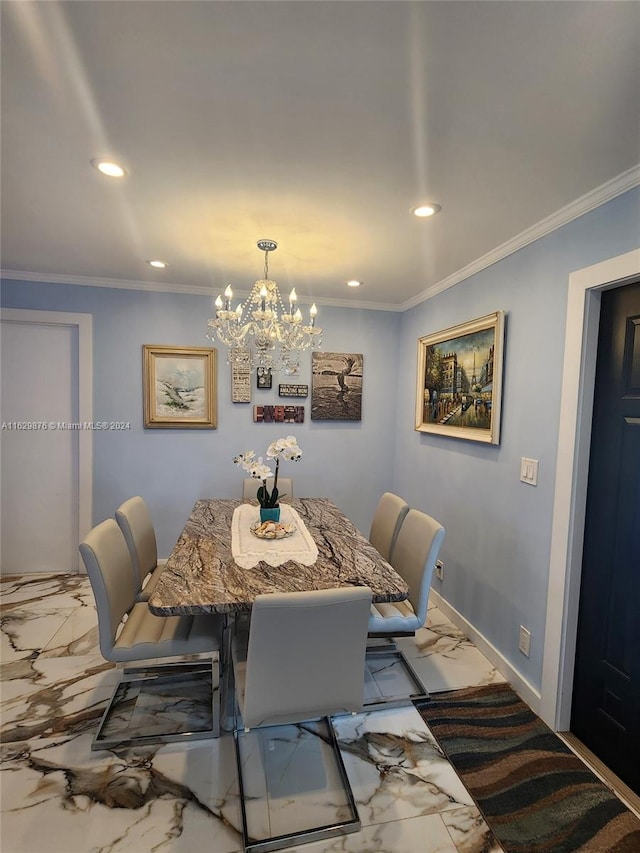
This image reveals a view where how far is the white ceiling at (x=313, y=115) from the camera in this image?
37.7 inches

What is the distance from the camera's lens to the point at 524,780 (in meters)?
1.60

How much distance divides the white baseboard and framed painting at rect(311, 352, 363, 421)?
1.67 metres

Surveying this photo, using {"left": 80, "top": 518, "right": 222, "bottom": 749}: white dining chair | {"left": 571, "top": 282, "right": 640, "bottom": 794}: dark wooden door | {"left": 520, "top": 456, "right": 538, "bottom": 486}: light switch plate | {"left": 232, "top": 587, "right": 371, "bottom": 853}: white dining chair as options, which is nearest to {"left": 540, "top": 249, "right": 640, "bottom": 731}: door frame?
{"left": 571, "top": 282, "right": 640, "bottom": 794}: dark wooden door

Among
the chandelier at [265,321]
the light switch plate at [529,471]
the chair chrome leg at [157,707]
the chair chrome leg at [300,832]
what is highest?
the chandelier at [265,321]

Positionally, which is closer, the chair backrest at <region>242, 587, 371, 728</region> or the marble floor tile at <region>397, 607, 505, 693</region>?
the chair backrest at <region>242, 587, 371, 728</region>

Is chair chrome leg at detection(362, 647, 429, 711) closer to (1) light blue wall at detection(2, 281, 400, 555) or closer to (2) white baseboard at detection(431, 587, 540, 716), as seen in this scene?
(2) white baseboard at detection(431, 587, 540, 716)

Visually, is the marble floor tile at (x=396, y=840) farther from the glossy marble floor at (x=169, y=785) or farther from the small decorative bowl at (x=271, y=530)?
the small decorative bowl at (x=271, y=530)

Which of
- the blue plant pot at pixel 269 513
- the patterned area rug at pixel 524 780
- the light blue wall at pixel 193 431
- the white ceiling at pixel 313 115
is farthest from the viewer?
the light blue wall at pixel 193 431

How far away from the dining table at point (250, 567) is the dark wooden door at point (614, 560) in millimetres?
858

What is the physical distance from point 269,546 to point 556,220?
206 centimetres

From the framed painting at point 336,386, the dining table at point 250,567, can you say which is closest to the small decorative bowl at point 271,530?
the dining table at point 250,567

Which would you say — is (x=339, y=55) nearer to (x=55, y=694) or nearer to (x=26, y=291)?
(x=55, y=694)

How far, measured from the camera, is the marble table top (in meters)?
1.51

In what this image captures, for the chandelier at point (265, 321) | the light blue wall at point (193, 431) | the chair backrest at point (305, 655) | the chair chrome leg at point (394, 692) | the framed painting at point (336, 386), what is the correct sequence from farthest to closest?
1. the framed painting at point (336, 386)
2. the light blue wall at point (193, 431)
3. the chandelier at point (265, 321)
4. the chair chrome leg at point (394, 692)
5. the chair backrest at point (305, 655)
